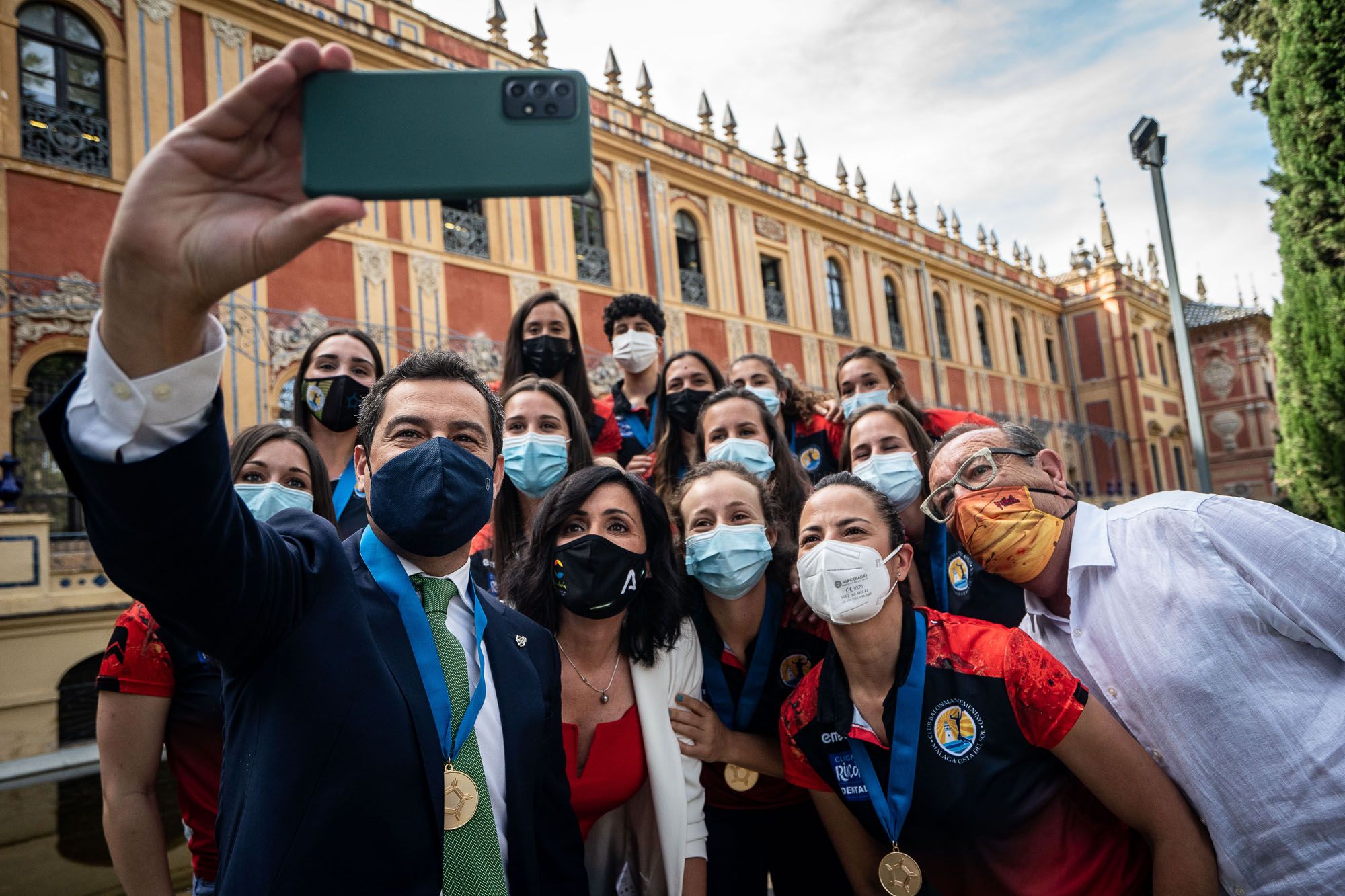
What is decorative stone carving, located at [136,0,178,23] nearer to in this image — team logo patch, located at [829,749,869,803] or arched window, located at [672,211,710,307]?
arched window, located at [672,211,710,307]

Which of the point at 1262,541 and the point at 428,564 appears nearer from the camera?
the point at 428,564

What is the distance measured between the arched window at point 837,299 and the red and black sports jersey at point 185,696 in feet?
60.5

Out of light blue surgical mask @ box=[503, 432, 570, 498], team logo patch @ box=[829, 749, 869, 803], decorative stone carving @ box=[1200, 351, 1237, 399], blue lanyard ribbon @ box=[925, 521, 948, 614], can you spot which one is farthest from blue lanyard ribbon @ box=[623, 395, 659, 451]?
decorative stone carving @ box=[1200, 351, 1237, 399]

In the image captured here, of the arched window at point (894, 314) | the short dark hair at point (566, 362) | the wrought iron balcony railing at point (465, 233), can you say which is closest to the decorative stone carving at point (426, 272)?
the wrought iron balcony railing at point (465, 233)

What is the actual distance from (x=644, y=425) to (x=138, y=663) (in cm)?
305

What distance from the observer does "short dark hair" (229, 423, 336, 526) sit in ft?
9.23

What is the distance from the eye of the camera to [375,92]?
41.4 inches

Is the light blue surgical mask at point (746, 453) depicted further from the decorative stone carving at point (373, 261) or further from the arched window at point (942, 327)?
the arched window at point (942, 327)

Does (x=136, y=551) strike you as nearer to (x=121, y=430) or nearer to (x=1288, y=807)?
(x=121, y=430)

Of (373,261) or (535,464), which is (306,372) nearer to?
(535,464)

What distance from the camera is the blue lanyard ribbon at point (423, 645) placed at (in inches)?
65.2

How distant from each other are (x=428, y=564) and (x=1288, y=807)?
7.15 ft

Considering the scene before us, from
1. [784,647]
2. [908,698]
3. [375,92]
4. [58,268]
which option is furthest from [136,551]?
[58,268]

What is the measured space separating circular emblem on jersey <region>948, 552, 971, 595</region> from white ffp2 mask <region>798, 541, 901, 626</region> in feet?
2.38
